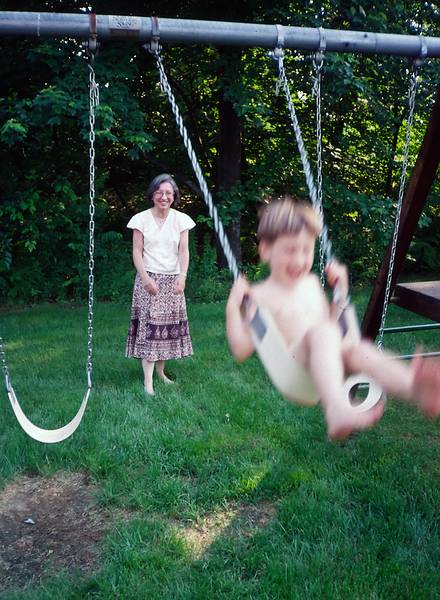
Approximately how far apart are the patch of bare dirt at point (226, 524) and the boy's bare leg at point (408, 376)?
3.66 feet

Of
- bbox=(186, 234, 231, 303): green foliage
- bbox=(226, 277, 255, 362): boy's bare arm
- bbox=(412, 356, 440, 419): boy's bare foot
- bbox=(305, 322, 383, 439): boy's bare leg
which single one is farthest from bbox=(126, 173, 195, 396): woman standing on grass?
bbox=(186, 234, 231, 303): green foliage

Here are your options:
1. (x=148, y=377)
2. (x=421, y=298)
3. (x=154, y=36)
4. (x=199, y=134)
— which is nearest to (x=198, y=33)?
(x=154, y=36)

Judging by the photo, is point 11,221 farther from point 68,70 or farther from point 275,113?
point 275,113

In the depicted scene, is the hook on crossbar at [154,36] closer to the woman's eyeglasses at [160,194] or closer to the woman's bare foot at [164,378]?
the woman's eyeglasses at [160,194]

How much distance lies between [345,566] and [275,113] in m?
6.84

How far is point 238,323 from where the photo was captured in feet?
7.80

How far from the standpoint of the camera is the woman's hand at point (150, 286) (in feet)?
14.5

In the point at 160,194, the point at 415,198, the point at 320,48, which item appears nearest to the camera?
the point at 320,48

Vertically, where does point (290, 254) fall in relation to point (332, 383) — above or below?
above

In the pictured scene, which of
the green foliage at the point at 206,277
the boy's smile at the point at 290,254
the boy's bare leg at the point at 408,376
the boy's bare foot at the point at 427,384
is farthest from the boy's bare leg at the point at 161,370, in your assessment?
the green foliage at the point at 206,277

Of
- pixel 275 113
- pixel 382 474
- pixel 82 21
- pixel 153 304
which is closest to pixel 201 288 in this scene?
pixel 275 113

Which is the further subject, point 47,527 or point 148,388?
point 148,388

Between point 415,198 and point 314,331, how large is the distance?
157 cm

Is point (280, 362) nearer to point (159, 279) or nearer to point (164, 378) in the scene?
point (159, 279)
